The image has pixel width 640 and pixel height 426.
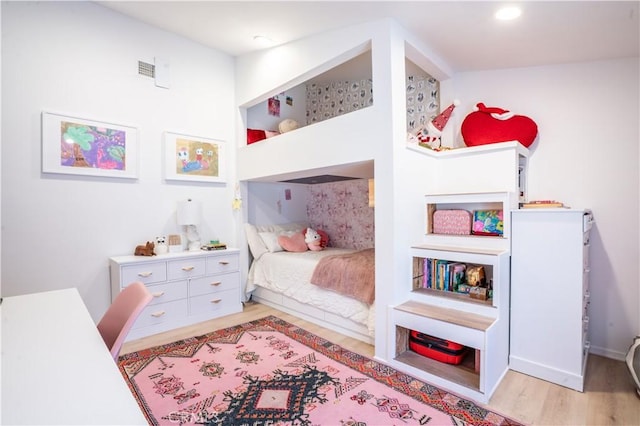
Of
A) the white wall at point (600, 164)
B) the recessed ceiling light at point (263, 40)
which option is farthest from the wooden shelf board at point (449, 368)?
the recessed ceiling light at point (263, 40)

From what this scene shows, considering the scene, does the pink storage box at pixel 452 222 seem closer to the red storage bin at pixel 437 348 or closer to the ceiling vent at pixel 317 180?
the red storage bin at pixel 437 348

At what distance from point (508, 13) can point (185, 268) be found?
10.4 feet

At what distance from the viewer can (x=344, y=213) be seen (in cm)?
411

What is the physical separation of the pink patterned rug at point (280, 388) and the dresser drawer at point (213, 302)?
0.48 metres

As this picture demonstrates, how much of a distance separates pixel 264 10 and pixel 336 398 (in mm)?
2761

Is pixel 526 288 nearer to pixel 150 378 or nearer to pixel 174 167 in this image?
pixel 150 378

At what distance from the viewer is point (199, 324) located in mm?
3057

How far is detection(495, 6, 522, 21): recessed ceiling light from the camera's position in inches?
75.5

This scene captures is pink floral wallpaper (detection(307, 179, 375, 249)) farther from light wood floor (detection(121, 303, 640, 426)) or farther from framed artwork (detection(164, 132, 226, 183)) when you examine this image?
light wood floor (detection(121, 303, 640, 426))

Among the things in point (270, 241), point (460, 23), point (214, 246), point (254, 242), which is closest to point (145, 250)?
point (214, 246)

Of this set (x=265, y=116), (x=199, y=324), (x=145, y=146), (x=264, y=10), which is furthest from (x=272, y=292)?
(x=264, y=10)

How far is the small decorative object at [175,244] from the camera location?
3204mm

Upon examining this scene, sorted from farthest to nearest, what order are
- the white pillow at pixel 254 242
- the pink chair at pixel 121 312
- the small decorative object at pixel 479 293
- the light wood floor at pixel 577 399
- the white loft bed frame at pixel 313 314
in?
the white pillow at pixel 254 242
the white loft bed frame at pixel 313 314
the small decorative object at pixel 479 293
the light wood floor at pixel 577 399
the pink chair at pixel 121 312

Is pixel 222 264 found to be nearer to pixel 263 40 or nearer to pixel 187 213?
pixel 187 213
